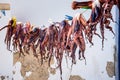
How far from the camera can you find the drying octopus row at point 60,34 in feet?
4.85

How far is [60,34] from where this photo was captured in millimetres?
1628

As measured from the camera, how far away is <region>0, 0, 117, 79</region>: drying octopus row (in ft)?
4.85

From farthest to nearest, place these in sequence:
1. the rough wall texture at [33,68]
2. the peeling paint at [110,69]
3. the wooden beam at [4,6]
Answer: the wooden beam at [4,6]
the rough wall texture at [33,68]
the peeling paint at [110,69]

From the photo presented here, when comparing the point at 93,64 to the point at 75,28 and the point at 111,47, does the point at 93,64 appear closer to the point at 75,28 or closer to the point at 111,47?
the point at 111,47

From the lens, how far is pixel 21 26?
5.86 ft

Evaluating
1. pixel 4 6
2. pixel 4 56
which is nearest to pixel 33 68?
pixel 4 56

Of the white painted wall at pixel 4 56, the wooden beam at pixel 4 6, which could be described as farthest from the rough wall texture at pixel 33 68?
the wooden beam at pixel 4 6

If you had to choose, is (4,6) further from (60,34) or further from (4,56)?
(60,34)

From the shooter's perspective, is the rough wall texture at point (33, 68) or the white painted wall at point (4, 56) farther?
the white painted wall at point (4, 56)

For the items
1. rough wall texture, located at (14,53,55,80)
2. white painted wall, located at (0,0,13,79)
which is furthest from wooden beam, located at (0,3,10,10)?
rough wall texture, located at (14,53,55,80)

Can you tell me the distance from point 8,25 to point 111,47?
0.93 m

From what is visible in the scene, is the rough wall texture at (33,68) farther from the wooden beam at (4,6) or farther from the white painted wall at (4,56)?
the wooden beam at (4,6)

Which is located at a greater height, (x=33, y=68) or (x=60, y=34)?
(x=60, y=34)

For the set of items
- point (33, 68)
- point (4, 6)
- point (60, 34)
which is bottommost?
point (33, 68)
